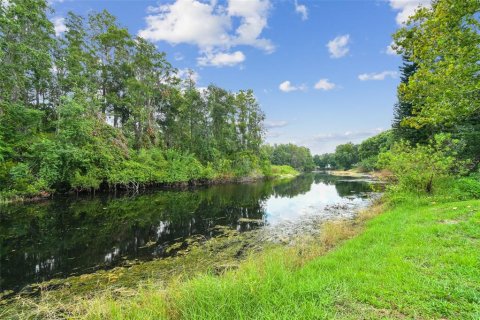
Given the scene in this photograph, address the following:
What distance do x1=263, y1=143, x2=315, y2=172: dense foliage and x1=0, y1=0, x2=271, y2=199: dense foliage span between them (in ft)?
187

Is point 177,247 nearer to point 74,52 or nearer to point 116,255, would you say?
point 116,255

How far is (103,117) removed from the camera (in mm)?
27500

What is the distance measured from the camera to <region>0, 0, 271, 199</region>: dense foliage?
20.4 m

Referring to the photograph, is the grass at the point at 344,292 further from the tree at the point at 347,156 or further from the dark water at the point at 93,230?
the tree at the point at 347,156

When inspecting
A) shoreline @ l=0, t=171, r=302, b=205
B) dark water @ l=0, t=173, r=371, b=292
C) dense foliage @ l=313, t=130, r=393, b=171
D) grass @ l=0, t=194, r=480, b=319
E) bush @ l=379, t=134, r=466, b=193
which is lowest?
dark water @ l=0, t=173, r=371, b=292

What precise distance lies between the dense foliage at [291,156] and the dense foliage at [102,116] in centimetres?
5685

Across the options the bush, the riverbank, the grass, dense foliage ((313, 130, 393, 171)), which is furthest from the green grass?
dense foliage ((313, 130, 393, 171))

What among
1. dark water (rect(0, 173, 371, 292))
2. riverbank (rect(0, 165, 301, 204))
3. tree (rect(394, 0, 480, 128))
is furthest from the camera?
riverbank (rect(0, 165, 301, 204))

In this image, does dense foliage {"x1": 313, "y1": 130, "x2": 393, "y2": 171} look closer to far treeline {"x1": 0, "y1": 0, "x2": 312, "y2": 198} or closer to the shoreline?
Answer: the shoreline

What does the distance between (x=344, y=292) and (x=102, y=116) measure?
1184 inches

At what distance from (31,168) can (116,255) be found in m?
17.1

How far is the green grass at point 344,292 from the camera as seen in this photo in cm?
345

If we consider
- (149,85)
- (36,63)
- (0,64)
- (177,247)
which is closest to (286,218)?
(177,247)

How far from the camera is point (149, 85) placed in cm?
3569
